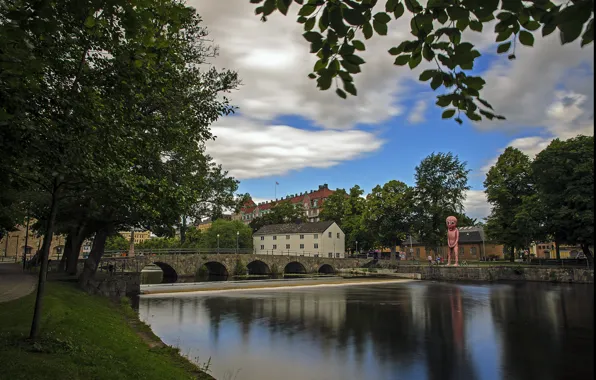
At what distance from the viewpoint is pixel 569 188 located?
124ft

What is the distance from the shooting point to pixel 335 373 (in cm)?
1098

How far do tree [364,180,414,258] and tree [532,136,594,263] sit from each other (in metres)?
20.9

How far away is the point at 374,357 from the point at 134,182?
8973 mm

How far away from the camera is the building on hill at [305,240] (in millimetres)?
77812

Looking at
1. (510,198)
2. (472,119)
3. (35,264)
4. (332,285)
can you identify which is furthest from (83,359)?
(510,198)

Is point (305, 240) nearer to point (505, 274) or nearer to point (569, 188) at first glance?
point (505, 274)

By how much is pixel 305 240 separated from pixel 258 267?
18.3m

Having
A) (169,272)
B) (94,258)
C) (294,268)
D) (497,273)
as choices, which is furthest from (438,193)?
(94,258)

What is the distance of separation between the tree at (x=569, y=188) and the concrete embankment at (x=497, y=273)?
8.11ft

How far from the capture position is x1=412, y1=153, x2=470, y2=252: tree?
58.4 meters

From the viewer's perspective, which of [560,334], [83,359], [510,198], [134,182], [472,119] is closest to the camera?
[472,119]

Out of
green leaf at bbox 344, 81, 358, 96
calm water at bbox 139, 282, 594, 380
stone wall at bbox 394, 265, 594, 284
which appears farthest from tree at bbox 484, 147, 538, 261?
green leaf at bbox 344, 81, 358, 96

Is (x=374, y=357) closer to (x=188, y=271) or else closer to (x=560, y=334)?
(x=560, y=334)

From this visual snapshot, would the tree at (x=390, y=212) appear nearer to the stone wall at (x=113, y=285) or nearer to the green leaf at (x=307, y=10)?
the stone wall at (x=113, y=285)
